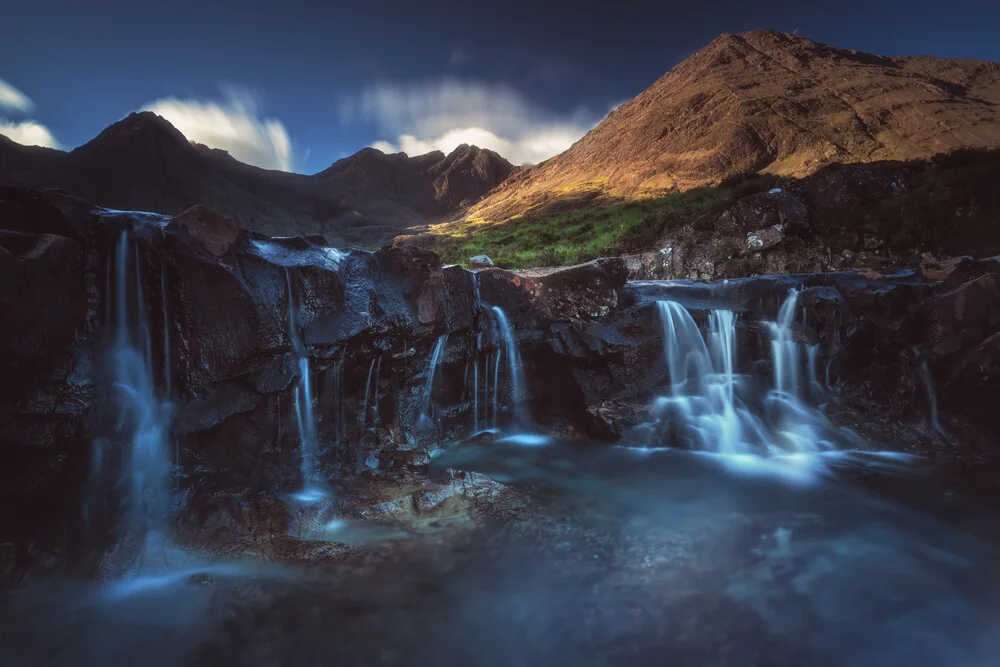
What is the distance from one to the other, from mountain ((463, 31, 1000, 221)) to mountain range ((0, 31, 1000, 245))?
5.6 inches

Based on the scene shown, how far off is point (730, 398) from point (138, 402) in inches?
370

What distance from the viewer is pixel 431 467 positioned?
686 cm

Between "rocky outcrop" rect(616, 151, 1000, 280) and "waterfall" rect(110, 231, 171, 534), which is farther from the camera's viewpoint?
"rocky outcrop" rect(616, 151, 1000, 280)

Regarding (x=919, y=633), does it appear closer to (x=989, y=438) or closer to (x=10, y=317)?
(x=989, y=438)

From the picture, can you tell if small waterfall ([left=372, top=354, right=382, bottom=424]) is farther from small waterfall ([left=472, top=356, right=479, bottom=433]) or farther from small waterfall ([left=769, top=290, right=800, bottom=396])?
small waterfall ([left=769, top=290, right=800, bottom=396])

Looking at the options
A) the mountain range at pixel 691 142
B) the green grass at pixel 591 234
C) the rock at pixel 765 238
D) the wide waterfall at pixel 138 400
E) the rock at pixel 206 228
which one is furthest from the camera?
the mountain range at pixel 691 142

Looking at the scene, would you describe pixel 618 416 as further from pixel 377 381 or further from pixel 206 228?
pixel 206 228

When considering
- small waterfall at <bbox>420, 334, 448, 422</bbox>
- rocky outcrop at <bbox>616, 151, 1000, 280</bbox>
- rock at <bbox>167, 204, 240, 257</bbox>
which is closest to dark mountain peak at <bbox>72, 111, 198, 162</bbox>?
rocky outcrop at <bbox>616, 151, 1000, 280</bbox>

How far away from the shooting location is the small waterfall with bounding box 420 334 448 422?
790 cm

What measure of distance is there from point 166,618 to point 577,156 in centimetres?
5985

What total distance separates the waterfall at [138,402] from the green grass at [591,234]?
13521 mm

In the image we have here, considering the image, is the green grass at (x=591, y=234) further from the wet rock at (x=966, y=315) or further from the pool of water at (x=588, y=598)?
the pool of water at (x=588, y=598)

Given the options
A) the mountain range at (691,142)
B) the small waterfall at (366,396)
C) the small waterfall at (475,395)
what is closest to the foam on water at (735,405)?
the small waterfall at (475,395)

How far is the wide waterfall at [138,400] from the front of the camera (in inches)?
197
